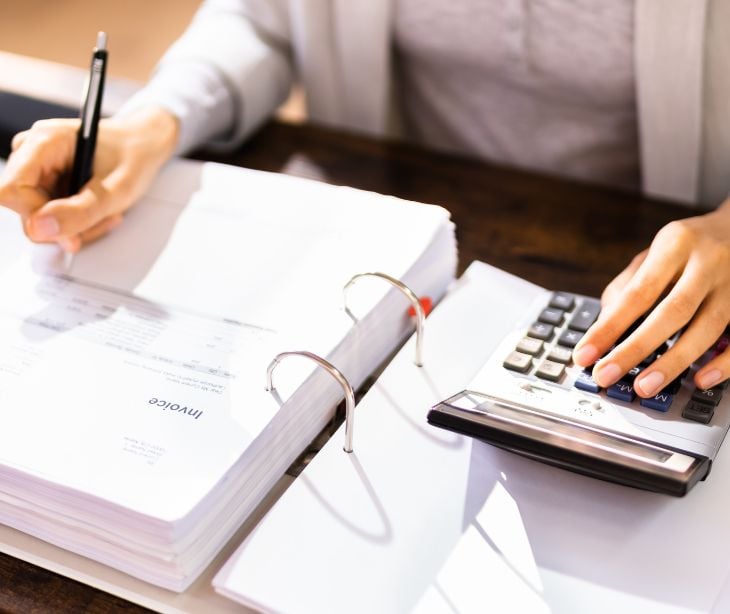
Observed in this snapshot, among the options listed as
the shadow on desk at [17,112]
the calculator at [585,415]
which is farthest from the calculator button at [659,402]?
the shadow on desk at [17,112]

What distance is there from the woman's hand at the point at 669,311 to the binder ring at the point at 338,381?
13 cm

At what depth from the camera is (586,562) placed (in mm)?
409

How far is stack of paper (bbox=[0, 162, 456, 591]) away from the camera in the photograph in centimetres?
42

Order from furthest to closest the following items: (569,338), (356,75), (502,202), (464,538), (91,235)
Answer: (356,75) < (502,202) < (91,235) < (569,338) < (464,538)

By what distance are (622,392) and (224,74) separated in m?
0.52

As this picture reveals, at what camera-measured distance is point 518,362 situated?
501 millimetres

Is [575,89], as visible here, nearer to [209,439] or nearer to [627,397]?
[627,397]

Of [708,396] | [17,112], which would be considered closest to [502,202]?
[708,396]

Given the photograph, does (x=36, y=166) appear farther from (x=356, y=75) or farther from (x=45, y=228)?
(x=356, y=75)

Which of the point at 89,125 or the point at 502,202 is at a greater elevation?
the point at 89,125

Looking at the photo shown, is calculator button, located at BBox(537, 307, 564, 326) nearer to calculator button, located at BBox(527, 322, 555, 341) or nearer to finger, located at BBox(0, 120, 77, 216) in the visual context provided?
calculator button, located at BBox(527, 322, 555, 341)

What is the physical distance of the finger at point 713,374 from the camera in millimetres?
482

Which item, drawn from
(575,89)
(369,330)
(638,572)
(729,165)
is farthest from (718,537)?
(575,89)

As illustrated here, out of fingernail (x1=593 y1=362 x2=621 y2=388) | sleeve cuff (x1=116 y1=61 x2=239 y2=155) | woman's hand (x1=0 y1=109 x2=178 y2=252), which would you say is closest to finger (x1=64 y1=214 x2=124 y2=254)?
woman's hand (x1=0 y1=109 x2=178 y2=252)
